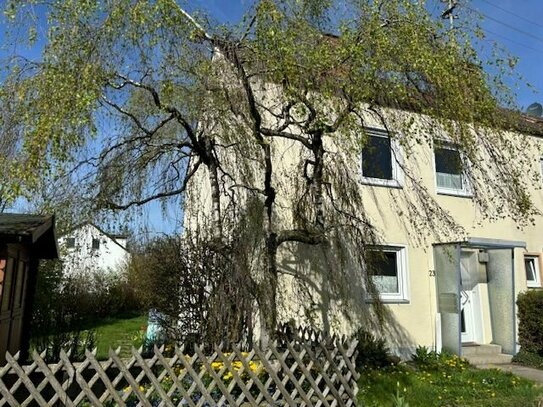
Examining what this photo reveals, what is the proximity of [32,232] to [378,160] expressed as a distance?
837 cm

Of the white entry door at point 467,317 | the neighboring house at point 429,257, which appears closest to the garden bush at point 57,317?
the neighboring house at point 429,257

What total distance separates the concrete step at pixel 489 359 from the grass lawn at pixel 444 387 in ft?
4.43

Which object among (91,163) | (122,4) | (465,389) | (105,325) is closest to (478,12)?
(122,4)

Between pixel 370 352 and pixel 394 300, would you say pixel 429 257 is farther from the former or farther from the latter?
pixel 370 352

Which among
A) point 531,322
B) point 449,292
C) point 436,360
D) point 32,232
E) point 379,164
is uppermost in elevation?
point 379,164

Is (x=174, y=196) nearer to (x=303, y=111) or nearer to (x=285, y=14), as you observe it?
(x=303, y=111)

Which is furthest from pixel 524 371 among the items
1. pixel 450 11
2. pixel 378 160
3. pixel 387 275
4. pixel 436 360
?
pixel 450 11

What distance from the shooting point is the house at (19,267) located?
7242 mm

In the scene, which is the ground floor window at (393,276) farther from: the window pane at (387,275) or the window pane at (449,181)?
the window pane at (449,181)

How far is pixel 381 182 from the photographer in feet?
39.4

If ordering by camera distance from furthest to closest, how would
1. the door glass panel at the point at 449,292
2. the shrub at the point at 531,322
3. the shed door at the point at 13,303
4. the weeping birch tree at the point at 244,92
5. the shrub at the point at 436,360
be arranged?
the shrub at the point at 531,322 < the door glass panel at the point at 449,292 < the shrub at the point at 436,360 < the shed door at the point at 13,303 < the weeping birch tree at the point at 244,92

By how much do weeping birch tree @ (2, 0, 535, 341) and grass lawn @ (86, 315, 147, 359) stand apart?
15.7ft

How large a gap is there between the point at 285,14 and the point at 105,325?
14357 millimetres

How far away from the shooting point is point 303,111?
7609 mm
